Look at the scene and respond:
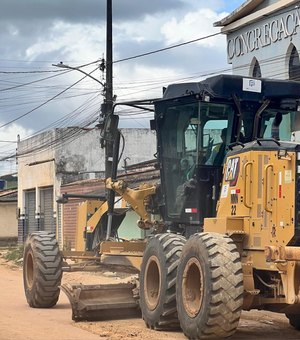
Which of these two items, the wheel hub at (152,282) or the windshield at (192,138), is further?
the windshield at (192,138)

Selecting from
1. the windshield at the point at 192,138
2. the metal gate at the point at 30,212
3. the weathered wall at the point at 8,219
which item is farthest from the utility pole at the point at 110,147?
the weathered wall at the point at 8,219

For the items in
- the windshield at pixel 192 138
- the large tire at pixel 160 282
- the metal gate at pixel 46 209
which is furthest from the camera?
the metal gate at pixel 46 209

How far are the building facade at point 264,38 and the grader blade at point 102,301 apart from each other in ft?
38.5

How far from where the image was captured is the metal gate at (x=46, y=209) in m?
39.1

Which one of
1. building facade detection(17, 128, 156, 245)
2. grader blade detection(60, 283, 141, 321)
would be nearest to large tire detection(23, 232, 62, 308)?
grader blade detection(60, 283, 141, 321)

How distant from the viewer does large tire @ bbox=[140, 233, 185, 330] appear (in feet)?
32.5

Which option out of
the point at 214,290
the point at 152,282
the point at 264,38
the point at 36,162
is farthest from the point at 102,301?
the point at 36,162

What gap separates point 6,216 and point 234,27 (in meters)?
32.4

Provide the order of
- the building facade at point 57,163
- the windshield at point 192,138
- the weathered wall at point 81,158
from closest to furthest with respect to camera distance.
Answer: the windshield at point 192,138
the weathered wall at point 81,158
the building facade at point 57,163

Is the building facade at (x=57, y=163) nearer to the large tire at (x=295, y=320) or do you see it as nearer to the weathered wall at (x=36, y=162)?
the weathered wall at (x=36, y=162)

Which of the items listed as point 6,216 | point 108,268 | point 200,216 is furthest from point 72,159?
point 200,216

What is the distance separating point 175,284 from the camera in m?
9.81

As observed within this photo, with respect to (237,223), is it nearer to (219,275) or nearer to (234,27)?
(219,275)

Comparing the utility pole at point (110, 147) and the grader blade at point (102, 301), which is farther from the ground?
the utility pole at point (110, 147)
